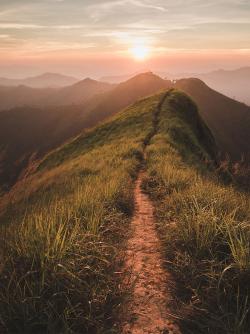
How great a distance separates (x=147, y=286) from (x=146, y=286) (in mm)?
13

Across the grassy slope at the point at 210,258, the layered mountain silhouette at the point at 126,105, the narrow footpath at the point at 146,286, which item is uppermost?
the grassy slope at the point at 210,258

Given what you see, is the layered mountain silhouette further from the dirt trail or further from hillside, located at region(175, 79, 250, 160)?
the dirt trail

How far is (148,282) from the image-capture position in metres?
5.12

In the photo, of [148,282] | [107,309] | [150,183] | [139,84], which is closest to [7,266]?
[107,309]

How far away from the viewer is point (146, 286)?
500cm

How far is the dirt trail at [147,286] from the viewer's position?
165 inches

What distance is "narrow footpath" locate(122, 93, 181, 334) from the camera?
13.7 feet

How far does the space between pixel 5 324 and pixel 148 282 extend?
194 cm

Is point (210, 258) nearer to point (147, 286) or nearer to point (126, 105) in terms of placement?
point (147, 286)

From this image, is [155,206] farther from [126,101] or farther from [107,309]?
[126,101]

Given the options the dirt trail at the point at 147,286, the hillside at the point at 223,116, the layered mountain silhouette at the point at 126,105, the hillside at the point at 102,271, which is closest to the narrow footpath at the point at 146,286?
the dirt trail at the point at 147,286

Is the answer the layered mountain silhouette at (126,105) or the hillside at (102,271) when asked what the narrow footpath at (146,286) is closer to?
the hillside at (102,271)

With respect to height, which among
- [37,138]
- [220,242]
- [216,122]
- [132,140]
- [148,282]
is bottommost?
[37,138]

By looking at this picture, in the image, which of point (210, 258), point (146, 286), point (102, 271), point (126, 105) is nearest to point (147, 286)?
point (146, 286)
